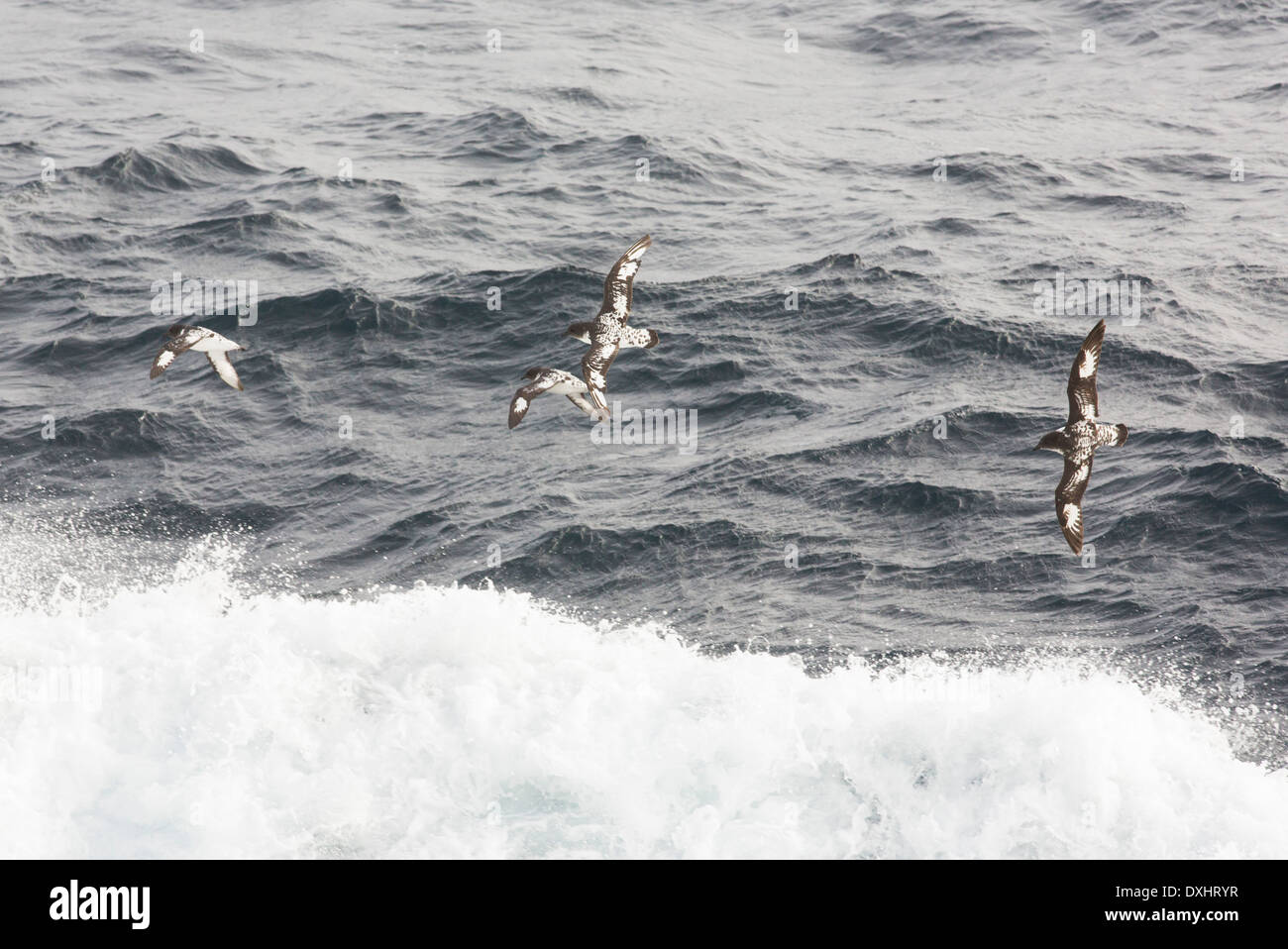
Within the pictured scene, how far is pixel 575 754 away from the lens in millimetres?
18734

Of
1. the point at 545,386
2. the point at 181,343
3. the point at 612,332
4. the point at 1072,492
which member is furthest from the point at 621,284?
the point at 1072,492

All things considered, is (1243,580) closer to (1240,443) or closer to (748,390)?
(1240,443)

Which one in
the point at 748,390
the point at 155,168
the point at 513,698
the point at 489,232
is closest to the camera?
the point at 513,698

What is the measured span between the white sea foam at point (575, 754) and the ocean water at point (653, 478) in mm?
61

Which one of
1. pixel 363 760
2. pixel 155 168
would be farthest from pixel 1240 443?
pixel 155 168

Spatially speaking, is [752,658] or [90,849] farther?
[752,658]

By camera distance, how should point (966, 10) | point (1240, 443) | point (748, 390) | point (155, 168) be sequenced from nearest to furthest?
point (1240, 443)
point (748, 390)
point (155, 168)
point (966, 10)

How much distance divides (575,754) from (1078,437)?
23.7ft

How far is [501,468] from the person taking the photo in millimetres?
25031

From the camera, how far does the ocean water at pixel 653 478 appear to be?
18.3 m

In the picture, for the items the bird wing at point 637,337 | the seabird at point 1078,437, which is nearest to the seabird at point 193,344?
the bird wing at point 637,337

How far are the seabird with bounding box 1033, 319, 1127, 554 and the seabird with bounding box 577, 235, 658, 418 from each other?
520 centimetres

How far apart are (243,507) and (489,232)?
11068 mm

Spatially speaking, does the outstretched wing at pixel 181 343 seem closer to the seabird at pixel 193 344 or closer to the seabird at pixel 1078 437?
the seabird at pixel 193 344
